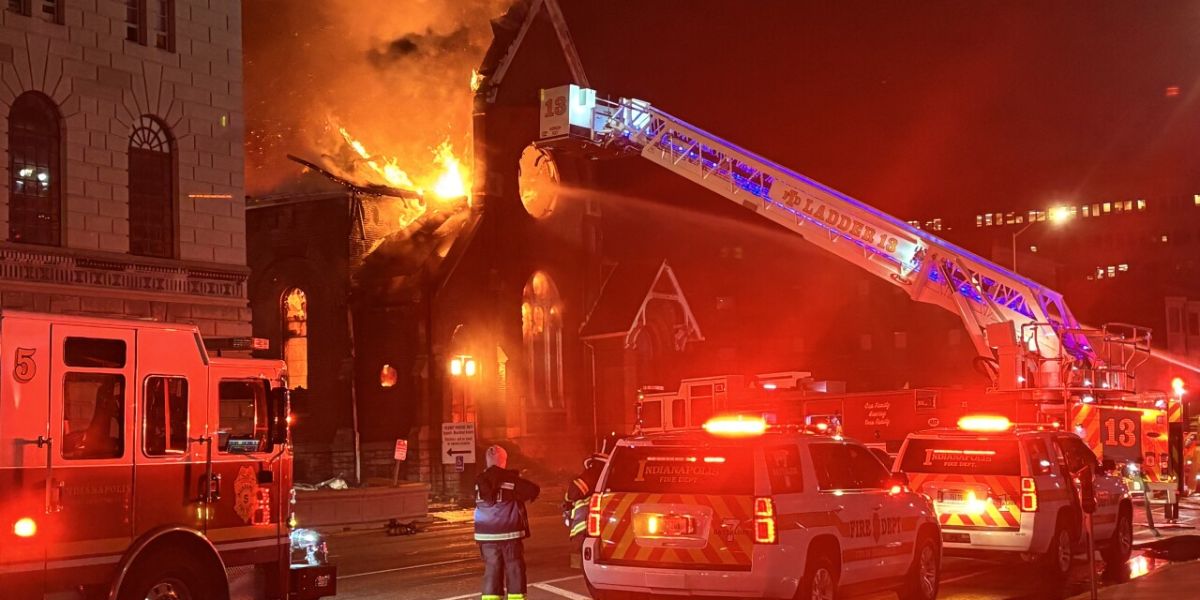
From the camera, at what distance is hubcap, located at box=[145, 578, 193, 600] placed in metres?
10.1

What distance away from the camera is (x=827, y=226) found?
885 inches

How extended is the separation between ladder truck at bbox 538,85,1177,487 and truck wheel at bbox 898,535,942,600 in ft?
24.6

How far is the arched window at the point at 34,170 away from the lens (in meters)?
20.7

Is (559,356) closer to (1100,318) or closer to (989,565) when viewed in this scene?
(989,565)

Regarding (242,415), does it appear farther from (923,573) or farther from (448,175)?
(448,175)

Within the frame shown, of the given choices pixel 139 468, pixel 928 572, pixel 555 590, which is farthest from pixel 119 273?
pixel 928 572

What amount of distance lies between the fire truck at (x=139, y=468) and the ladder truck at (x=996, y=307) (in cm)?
1291

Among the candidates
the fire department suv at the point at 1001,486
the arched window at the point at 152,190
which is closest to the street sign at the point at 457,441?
the arched window at the point at 152,190

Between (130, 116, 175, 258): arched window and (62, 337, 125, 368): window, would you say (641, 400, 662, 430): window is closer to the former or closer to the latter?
(130, 116, 175, 258): arched window

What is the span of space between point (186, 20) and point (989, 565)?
1752 cm

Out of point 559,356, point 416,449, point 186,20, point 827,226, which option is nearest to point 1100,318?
point 559,356

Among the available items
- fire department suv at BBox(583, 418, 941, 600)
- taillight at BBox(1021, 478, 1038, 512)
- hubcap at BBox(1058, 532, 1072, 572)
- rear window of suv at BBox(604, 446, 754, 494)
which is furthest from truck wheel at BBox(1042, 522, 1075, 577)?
rear window of suv at BBox(604, 446, 754, 494)

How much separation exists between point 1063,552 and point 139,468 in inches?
436

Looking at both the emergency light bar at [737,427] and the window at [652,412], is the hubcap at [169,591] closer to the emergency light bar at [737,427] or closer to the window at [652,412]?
the emergency light bar at [737,427]
